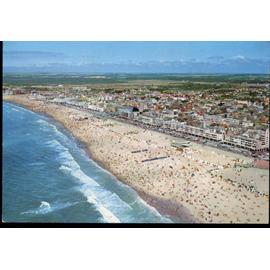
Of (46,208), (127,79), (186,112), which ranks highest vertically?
(127,79)

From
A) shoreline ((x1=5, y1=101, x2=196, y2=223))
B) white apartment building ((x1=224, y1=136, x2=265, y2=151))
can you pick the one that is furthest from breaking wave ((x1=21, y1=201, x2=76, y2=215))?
white apartment building ((x1=224, y1=136, x2=265, y2=151))

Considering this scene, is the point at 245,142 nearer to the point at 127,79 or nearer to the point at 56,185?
the point at 127,79

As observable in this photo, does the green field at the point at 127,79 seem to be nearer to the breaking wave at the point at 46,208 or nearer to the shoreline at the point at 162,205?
the shoreline at the point at 162,205

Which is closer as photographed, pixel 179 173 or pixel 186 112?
pixel 179 173

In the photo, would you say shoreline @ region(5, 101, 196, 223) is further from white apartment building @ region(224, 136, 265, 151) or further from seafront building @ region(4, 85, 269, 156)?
white apartment building @ region(224, 136, 265, 151)

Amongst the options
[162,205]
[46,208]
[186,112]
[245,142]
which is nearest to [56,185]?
[46,208]
